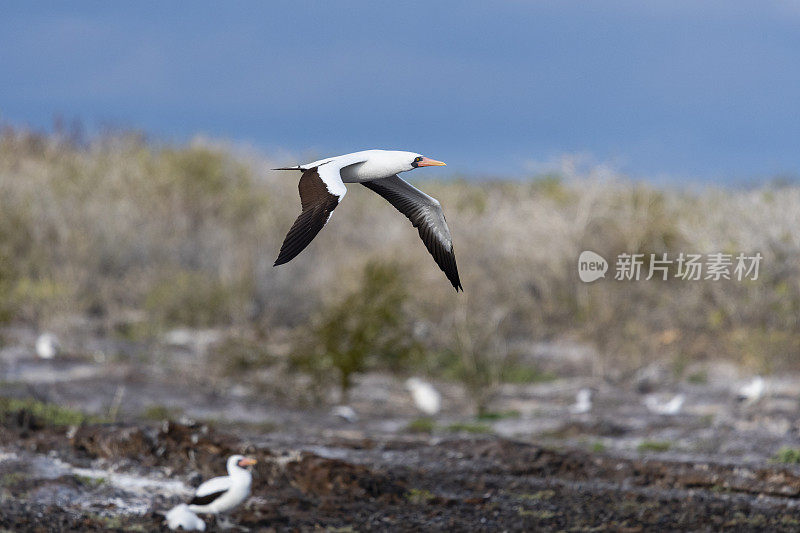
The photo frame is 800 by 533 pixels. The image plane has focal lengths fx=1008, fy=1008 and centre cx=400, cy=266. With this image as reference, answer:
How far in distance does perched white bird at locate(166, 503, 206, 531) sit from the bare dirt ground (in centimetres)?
17

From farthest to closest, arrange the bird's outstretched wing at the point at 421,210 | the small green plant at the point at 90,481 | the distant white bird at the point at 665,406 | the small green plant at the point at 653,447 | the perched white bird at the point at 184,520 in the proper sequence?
the distant white bird at the point at 665,406 < the small green plant at the point at 653,447 < the small green plant at the point at 90,481 < the perched white bird at the point at 184,520 < the bird's outstretched wing at the point at 421,210

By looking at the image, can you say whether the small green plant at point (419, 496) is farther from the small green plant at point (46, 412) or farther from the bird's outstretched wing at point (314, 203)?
the bird's outstretched wing at point (314, 203)

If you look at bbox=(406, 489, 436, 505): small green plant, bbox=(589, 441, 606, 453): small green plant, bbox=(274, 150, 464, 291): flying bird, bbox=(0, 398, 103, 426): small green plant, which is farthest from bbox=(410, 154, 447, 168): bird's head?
bbox=(589, 441, 606, 453): small green plant

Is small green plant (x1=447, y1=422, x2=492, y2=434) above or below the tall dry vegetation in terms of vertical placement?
below

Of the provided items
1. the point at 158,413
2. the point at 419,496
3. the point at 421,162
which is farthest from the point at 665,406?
the point at 421,162

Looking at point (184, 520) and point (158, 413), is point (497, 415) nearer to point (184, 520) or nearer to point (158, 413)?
point (158, 413)

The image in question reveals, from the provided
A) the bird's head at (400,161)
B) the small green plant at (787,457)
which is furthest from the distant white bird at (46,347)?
the bird's head at (400,161)

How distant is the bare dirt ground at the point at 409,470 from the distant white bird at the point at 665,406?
→ 0.55 ft

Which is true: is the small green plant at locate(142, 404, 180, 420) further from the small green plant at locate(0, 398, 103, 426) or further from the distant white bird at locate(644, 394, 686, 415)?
the distant white bird at locate(644, 394, 686, 415)

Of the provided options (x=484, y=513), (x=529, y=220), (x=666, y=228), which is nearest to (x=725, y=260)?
(x=666, y=228)

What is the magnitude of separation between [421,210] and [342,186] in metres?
0.76

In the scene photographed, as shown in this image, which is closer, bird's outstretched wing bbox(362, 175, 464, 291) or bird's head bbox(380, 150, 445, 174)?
bird's head bbox(380, 150, 445, 174)

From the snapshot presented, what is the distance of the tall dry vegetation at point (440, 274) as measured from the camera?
13141 mm

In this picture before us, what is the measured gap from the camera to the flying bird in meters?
2.52
